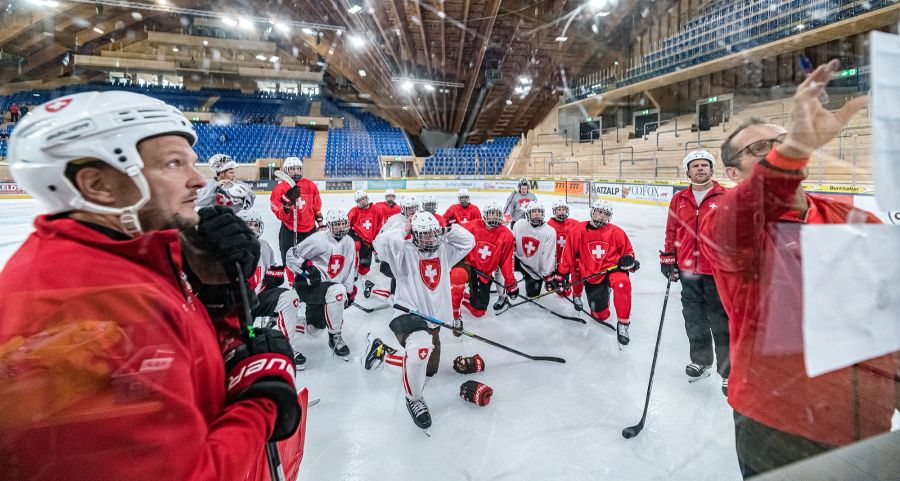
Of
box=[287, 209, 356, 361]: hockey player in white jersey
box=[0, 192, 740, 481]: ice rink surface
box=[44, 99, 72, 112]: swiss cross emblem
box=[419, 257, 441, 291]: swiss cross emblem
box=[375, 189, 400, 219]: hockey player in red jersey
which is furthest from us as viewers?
box=[375, 189, 400, 219]: hockey player in red jersey

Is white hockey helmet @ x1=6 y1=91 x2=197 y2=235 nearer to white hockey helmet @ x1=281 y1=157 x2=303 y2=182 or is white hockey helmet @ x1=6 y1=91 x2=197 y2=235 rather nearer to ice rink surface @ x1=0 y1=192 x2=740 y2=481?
ice rink surface @ x1=0 y1=192 x2=740 y2=481

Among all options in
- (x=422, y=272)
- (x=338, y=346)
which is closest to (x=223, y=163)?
(x=338, y=346)

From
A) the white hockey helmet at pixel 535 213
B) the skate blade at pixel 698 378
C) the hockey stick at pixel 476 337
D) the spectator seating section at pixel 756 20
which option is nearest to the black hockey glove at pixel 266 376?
the spectator seating section at pixel 756 20

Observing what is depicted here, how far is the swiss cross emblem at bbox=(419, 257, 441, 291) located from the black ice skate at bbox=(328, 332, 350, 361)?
0.80 m

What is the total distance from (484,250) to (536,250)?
2.01ft

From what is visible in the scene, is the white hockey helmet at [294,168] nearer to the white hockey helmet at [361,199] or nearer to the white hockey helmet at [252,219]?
the white hockey helmet at [361,199]

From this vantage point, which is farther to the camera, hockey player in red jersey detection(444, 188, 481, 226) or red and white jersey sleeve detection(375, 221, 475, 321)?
hockey player in red jersey detection(444, 188, 481, 226)

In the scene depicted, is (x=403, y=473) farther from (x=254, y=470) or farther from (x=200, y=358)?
(x=200, y=358)

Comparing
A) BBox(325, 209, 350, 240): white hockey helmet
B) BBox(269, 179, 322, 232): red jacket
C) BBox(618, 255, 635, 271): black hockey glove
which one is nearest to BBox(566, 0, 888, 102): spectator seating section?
BBox(618, 255, 635, 271): black hockey glove

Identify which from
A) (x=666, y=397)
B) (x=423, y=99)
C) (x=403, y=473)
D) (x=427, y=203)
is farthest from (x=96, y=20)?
(x=423, y=99)

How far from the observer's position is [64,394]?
1.28 feet

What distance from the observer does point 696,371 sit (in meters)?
2.36

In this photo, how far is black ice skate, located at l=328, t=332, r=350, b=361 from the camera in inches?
113

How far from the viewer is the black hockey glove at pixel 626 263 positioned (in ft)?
10.6
